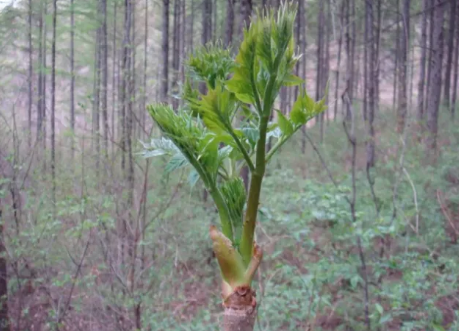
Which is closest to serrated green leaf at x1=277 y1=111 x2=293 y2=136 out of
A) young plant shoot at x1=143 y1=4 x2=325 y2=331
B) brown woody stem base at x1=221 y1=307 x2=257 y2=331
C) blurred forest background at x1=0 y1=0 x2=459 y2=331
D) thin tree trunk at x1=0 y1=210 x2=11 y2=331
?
young plant shoot at x1=143 y1=4 x2=325 y2=331

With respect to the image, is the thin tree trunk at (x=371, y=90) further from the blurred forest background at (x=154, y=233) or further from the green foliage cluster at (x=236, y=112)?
the green foliage cluster at (x=236, y=112)

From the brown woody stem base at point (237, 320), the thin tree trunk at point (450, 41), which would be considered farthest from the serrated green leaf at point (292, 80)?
the thin tree trunk at point (450, 41)

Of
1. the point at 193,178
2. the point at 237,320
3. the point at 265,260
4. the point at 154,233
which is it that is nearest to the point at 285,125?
the point at 193,178

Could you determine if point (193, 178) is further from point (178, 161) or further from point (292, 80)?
point (292, 80)

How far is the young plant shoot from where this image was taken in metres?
0.82

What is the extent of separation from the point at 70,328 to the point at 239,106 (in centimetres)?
580

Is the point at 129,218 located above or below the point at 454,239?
above

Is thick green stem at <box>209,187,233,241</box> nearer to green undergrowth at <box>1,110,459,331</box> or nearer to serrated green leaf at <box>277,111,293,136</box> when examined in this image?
serrated green leaf at <box>277,111,293,136</box>

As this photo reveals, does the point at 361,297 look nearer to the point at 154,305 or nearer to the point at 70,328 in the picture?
the point at 154,305

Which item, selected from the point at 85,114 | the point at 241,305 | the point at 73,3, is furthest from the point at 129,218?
the point at 241,305

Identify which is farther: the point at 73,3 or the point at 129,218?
the point at 73,3

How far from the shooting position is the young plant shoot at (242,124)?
2.68ft

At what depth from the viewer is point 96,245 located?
551 centimetres

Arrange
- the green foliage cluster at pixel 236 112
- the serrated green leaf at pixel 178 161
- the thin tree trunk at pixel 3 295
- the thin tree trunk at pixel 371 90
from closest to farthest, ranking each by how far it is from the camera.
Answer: the green foliage cluster at pixel 236 112
the serrated green leaf at pixel 178 161
the thin tree trunk at pixel 371 90
the thin tree trunk at pixel 3 295
